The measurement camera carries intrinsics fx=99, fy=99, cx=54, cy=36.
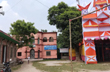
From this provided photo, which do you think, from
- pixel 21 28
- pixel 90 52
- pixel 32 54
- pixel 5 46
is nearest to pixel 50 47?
pixel 32 54

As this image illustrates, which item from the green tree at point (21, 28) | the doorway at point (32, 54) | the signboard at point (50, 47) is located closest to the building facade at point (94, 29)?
the green tree at point (21, 28)

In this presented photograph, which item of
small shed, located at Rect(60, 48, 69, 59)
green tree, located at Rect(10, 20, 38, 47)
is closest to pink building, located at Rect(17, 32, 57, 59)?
small shed, located at Rect(60, 48, 69, 59)

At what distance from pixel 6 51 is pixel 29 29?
802 centimetres

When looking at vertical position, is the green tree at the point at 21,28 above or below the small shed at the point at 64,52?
above

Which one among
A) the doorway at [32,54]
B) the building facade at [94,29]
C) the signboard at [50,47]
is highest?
the building facade at [94,29]

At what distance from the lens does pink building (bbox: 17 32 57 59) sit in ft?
86.1

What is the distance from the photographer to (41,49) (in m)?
26.4

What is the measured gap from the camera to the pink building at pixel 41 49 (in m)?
26.2

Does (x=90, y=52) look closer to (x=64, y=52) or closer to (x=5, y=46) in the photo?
Result: (x=64, y=52)

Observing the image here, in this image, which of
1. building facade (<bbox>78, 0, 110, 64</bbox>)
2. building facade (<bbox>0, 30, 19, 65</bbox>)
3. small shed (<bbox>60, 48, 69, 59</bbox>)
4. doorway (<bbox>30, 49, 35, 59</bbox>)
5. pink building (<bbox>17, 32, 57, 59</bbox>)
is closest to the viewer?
building facade (<bbox>0, 30, 19, 65</bbox>)

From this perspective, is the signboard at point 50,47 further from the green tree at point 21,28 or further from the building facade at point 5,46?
the building facade at point 5,46

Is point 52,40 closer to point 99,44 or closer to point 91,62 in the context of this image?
point 99,44

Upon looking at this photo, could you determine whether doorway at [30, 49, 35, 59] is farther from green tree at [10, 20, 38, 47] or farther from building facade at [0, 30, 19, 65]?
building facade at [0, 30, 19, 65]

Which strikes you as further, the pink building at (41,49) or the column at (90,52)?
the pink building at (41,49)
